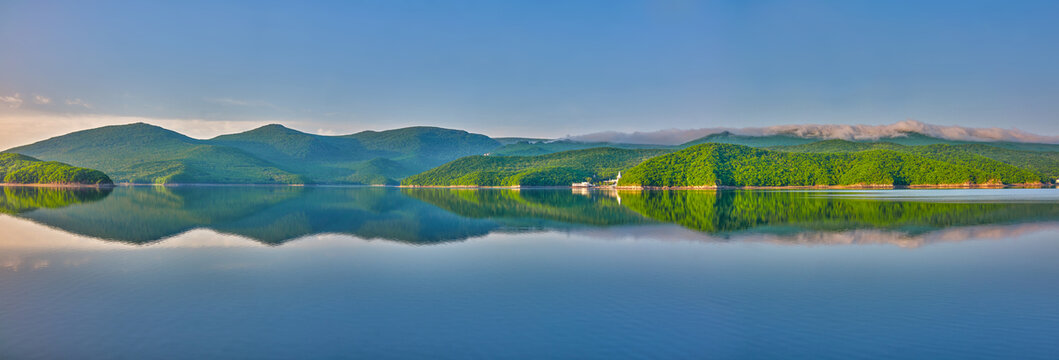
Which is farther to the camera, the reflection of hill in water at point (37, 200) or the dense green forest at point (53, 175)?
the dense green forest at point (53, 175)

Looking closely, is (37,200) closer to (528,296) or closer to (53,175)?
(528,296)

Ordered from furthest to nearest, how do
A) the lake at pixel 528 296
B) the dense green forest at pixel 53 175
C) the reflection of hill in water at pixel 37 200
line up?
1. the dense green forest at pixel 53 175
2. the reflection of hill in water at pixel 37 200
3. the lake at pixel 528 296

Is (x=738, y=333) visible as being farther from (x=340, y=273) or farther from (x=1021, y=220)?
(x=1021, y=220)

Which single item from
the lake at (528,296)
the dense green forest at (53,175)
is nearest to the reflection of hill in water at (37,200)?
the lake at (528,296)

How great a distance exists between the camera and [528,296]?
1730 cm

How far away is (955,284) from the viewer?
61.9 feet

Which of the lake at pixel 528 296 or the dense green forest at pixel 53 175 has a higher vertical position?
the dense green forest at pixel 53 175

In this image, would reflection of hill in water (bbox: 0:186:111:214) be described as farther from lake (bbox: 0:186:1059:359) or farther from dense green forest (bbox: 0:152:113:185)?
dense green forest (bbox: 0:152:113:185)

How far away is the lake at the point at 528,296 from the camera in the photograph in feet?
40.3

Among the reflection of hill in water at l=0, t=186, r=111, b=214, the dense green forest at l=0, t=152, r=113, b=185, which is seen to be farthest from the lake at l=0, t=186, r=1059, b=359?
the dense green forest at l=0, t=152, r=113, b=185

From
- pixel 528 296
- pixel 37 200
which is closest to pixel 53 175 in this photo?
pixel 37 200

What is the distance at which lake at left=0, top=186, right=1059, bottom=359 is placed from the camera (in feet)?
40.3

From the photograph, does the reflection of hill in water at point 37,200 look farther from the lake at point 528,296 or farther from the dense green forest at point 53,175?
A: the dense green forest at point 53,175

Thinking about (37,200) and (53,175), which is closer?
(37,200)
